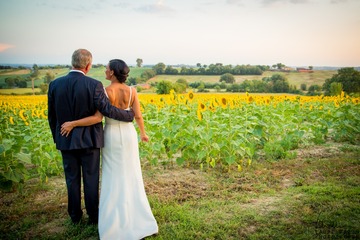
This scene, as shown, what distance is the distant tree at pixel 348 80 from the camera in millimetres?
34188

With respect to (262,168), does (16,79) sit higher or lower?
higher

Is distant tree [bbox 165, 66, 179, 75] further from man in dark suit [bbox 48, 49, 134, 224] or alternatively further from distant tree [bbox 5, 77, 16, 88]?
man in dark suit [bbox 48, 49, 134, 224]

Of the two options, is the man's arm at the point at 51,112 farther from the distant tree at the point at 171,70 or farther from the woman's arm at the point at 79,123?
the distant tree at the point at 171,70

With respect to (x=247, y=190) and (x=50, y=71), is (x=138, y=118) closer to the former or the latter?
(x=247, y=190)

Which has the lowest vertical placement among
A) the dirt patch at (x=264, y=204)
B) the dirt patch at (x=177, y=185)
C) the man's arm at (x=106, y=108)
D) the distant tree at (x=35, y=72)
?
the dirt patch at (x=177, y=185)

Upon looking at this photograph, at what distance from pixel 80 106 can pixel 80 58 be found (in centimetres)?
59

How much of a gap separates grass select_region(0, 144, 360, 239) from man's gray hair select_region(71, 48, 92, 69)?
2.15 meters

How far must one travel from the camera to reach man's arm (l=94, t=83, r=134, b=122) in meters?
3.52

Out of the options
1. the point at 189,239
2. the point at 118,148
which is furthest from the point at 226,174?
the point at 118,148

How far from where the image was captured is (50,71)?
73.9 feet

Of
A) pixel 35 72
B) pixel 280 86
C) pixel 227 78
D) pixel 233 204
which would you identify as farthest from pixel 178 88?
pixel 233 204

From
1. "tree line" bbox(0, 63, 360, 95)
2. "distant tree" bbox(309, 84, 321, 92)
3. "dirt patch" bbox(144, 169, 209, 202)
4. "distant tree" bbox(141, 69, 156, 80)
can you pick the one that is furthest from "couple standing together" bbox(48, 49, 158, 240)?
"distant tree" bbox(309, 84, 321, 92)

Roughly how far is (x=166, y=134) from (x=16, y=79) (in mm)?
20957

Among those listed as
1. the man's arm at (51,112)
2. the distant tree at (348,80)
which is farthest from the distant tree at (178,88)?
the man's arm at (51,112)
